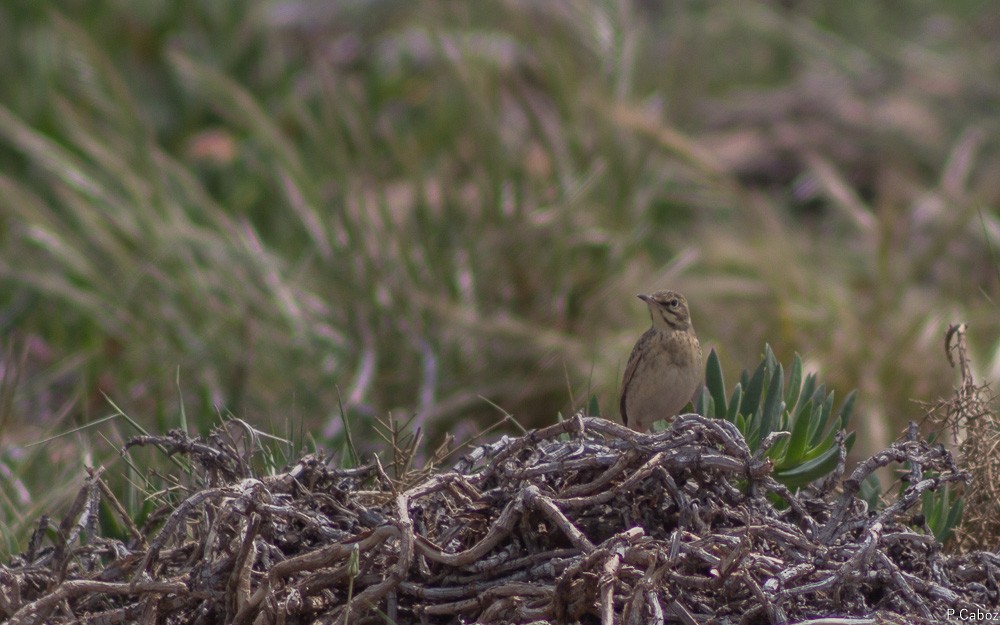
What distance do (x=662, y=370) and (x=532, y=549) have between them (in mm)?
1736

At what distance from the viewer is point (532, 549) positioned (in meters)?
2.44

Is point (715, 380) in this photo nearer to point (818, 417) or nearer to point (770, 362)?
point (770, 362)

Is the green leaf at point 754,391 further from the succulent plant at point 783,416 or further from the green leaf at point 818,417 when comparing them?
the green leaf at point 818,417

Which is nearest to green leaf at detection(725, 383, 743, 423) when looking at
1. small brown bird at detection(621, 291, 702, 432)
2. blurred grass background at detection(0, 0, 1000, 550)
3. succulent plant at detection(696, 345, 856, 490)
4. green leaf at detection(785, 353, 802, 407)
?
succulent plant at detection(696, 345, 856, 490)

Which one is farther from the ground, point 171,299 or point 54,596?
point 54,596

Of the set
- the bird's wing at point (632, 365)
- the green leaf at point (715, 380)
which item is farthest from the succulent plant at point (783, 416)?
the bird's wing at point (632, 365)

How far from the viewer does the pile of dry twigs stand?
2.30 m

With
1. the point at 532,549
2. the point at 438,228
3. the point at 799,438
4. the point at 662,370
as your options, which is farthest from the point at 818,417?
the point at 438,228

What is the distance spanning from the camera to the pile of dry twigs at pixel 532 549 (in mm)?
2303

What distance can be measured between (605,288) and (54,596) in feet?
15.6

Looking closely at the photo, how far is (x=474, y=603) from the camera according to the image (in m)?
2.36

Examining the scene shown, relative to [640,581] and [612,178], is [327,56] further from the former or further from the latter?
[640,581]

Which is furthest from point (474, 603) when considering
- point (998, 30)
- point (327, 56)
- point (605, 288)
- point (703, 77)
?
point (998, 30)

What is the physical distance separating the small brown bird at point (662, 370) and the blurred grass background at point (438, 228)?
0.44m
